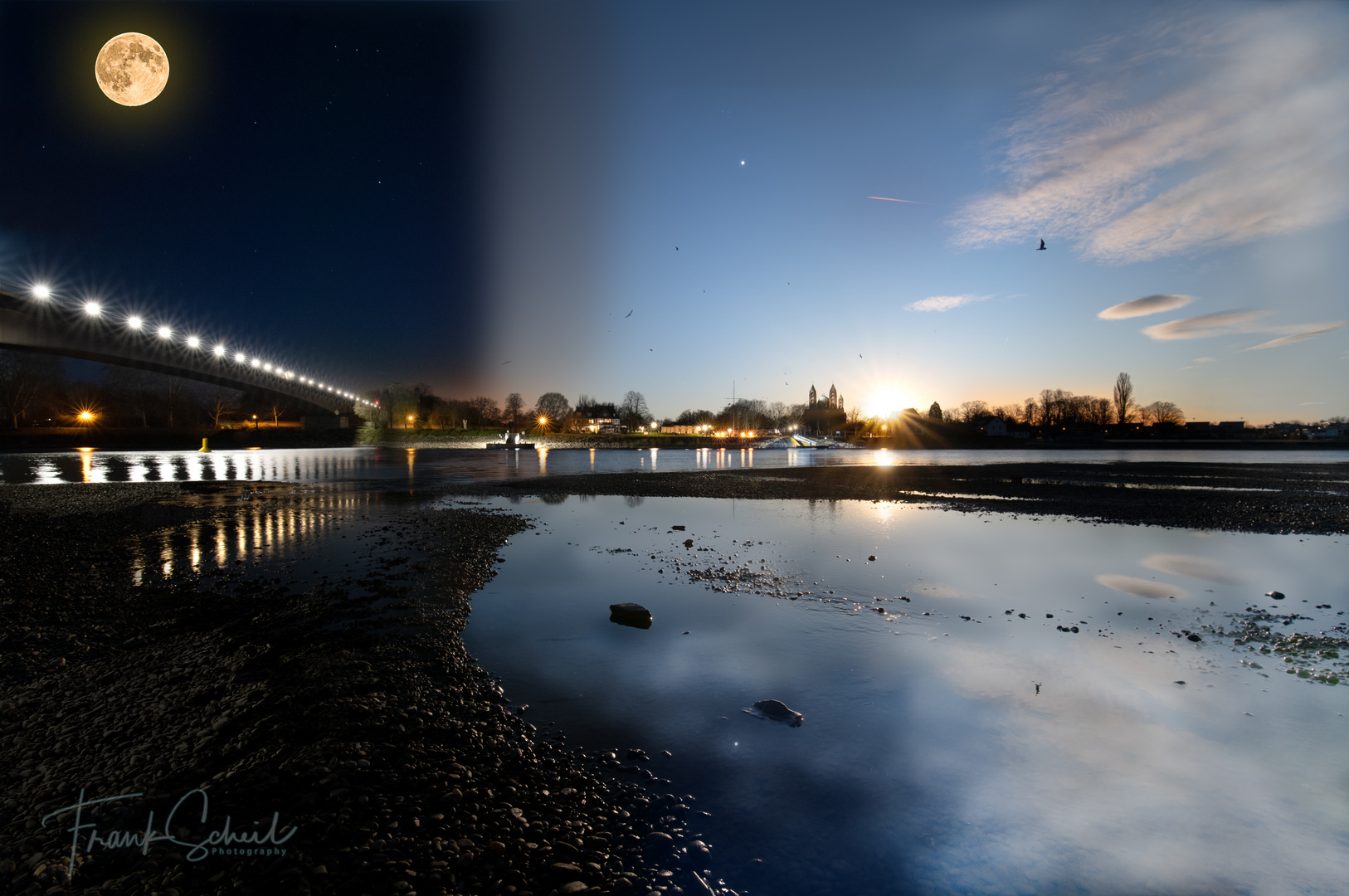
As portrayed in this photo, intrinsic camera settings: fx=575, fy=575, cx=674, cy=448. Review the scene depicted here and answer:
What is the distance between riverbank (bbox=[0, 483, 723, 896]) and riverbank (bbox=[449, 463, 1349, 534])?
17.5 m

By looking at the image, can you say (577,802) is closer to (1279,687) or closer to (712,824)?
(712,824)

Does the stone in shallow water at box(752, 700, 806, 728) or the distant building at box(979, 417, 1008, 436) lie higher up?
the distant building at box(979, 417, 1008, 436)

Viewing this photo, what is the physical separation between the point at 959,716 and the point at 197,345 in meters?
98.5

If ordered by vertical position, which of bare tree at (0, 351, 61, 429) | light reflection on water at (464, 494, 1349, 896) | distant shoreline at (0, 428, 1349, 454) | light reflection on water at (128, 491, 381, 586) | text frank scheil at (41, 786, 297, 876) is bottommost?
light reflection on water at (464, 494, 1349, 896)

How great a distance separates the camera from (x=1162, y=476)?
119 ft

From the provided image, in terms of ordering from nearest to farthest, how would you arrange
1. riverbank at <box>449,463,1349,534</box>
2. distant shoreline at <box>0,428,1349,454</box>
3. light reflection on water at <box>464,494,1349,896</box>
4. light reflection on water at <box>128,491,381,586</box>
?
1. light reflection on water at <box>464,494,1349,896</box>
2. light reflection on water at <box>128,491,381,586</box>
3. riverbank at <box>449,463,1349,534</box>
4. distant shoreline at <box>0,428,1349,454</box>

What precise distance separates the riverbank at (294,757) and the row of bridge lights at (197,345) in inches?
2365

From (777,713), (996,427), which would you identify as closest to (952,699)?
(777,713)

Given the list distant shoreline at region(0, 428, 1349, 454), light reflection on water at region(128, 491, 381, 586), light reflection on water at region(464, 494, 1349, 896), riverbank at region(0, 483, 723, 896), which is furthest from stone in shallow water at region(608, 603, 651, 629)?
distant shoreline at region(0, 428, 1349, 454)

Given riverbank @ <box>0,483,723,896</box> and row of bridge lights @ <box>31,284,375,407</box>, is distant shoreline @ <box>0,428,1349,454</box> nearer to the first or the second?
row of bridge lights @ <box>31,284,375,407</box>

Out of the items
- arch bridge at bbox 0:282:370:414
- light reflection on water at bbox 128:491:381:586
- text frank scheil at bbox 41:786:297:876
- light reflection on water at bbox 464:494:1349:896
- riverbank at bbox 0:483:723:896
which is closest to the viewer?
riverbank at bbox 0:483:723:896

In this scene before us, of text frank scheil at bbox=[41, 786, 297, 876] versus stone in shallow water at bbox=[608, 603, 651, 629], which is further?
stone in shallow water at bbox=[608, 603, 651, 629]

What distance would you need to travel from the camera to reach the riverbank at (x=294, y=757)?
3568 mm

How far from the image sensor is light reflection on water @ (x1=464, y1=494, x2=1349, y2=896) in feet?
13.4
